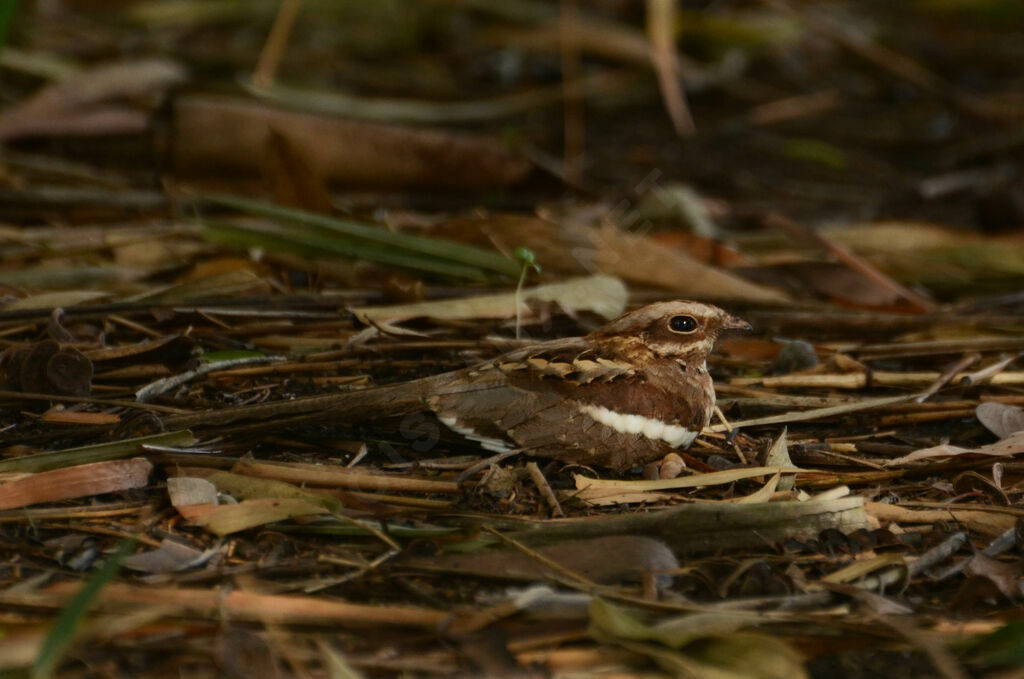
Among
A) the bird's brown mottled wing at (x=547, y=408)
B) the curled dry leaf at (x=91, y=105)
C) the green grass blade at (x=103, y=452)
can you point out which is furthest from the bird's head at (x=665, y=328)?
the curled dry leaf at (x=91, y=105)

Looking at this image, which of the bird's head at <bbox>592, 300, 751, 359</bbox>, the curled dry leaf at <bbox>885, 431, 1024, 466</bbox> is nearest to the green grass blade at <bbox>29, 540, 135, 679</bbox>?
the bird's head at <bbox>592, 300, 751, 359</bbox>

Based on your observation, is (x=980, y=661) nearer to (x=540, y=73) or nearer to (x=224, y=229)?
(x=224, y=229)

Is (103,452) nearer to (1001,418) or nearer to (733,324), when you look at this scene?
(733,324)

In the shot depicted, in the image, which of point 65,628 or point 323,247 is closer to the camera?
point 65,628

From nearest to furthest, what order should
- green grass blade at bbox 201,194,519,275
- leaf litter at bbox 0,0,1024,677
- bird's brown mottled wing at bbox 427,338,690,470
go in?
leaf litter at bbox 0,0,1024,677
bird's brown mottled wing at bbox 427,338,690,470
green grass blade at bbox 201,194,519,275

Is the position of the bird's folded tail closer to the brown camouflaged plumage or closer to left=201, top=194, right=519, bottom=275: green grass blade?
the brown camouflaged plumage

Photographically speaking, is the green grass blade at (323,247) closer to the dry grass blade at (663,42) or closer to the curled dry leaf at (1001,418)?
the curled dry leaf at (1001,418)

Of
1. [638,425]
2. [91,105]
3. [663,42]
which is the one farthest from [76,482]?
[663,42]
